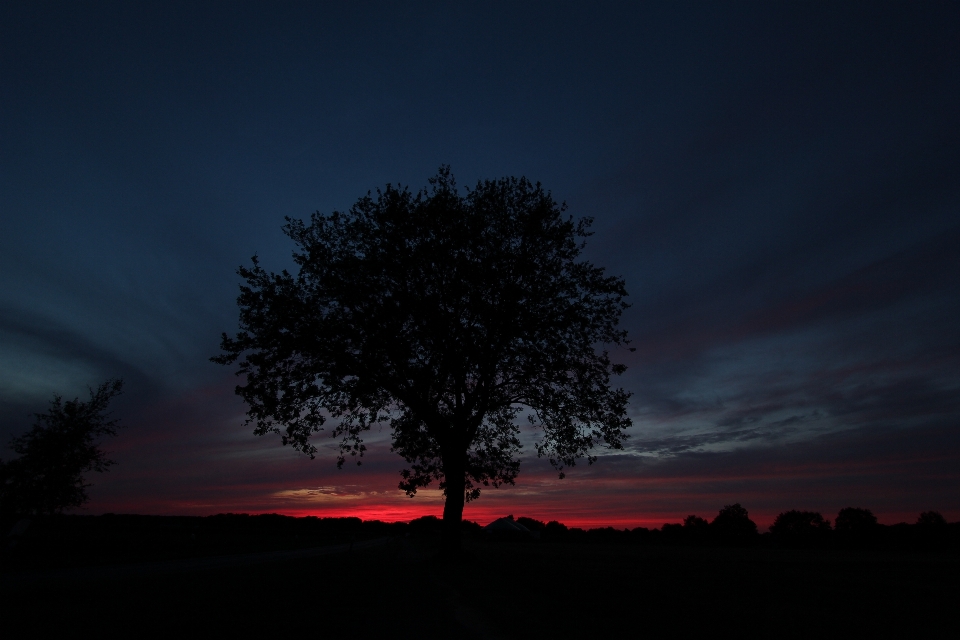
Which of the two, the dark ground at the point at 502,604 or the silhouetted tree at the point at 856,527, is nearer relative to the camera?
the dark ground at the point at 502,604

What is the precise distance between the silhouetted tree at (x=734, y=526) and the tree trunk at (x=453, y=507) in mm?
45190

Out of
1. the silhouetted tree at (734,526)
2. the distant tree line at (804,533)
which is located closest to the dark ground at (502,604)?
the distant tree line at (804,533)

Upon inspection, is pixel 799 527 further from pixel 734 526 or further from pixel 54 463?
pixel 54 463

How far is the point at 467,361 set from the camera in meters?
27.6

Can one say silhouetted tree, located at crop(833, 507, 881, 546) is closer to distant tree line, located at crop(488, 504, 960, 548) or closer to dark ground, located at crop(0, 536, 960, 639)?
distant tree line, located at crop(488, 504, 960, 548)

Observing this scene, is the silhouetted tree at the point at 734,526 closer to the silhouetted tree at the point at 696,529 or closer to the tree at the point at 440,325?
the silhouetted tree at the point at 696,529

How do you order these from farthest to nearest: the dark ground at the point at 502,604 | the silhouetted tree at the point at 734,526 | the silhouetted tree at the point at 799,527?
the silhouetted tree at the point at 734,526, the silhouetted tree at the point at 799,527, the dark ground at the point at 502,604

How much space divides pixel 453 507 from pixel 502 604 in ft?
44.6

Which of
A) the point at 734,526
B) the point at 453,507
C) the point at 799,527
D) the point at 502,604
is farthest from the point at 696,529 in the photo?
the point at 502,604

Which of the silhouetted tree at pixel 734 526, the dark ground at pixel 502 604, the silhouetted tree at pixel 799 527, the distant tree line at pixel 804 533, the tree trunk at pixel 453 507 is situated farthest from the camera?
the silhouetted tree at pixel 734 526

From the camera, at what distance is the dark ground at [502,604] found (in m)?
10.6

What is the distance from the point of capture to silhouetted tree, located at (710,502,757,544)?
60.4 m

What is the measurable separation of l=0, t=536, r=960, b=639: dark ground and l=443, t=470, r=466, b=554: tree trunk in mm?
5855

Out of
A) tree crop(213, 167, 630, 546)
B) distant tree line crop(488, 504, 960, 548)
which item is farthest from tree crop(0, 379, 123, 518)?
distant tree line crop(488, 504, 960, 548)
